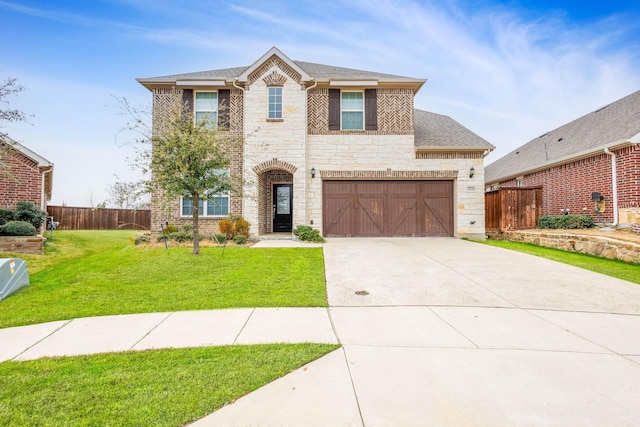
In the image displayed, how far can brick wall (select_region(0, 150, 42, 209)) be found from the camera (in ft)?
37.9

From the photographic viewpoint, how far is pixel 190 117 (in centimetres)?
821

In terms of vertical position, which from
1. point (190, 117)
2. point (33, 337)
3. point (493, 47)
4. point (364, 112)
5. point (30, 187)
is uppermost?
point (493, 47)

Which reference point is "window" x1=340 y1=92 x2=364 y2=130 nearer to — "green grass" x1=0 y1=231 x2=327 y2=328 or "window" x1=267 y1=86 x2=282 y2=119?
"window" x1=267 y1=86 x2=282 y2=119

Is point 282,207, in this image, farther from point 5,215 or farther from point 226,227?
point 5,215

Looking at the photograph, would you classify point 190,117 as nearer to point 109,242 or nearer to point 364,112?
point 364,112

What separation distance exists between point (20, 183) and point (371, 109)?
47.2ft

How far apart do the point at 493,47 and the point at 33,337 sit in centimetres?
1819

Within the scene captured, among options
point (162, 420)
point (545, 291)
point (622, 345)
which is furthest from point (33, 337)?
point (545, 291)

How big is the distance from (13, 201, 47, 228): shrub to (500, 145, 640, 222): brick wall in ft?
69.3

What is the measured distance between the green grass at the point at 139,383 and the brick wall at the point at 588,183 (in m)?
13.0

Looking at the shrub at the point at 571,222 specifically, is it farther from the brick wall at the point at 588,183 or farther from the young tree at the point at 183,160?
the young tree at the point at 183,160

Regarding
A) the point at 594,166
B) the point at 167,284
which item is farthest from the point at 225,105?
the point at 594,166

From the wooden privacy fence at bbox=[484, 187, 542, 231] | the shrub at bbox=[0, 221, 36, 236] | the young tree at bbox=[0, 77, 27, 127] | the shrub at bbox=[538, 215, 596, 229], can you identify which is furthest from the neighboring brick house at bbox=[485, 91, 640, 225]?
the shrub at bbox=[0, 221, 36, 236]

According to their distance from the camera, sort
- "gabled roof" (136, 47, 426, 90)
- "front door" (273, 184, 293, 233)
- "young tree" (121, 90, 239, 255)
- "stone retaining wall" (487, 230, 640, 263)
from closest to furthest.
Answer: "young tree" (121, 90, 239, 255) → "stone retaining wall" (487, 230, 640, 263) → "gabled roof" (136, 47, 426, 90) → "front door" (273, 184, 293, 233)
